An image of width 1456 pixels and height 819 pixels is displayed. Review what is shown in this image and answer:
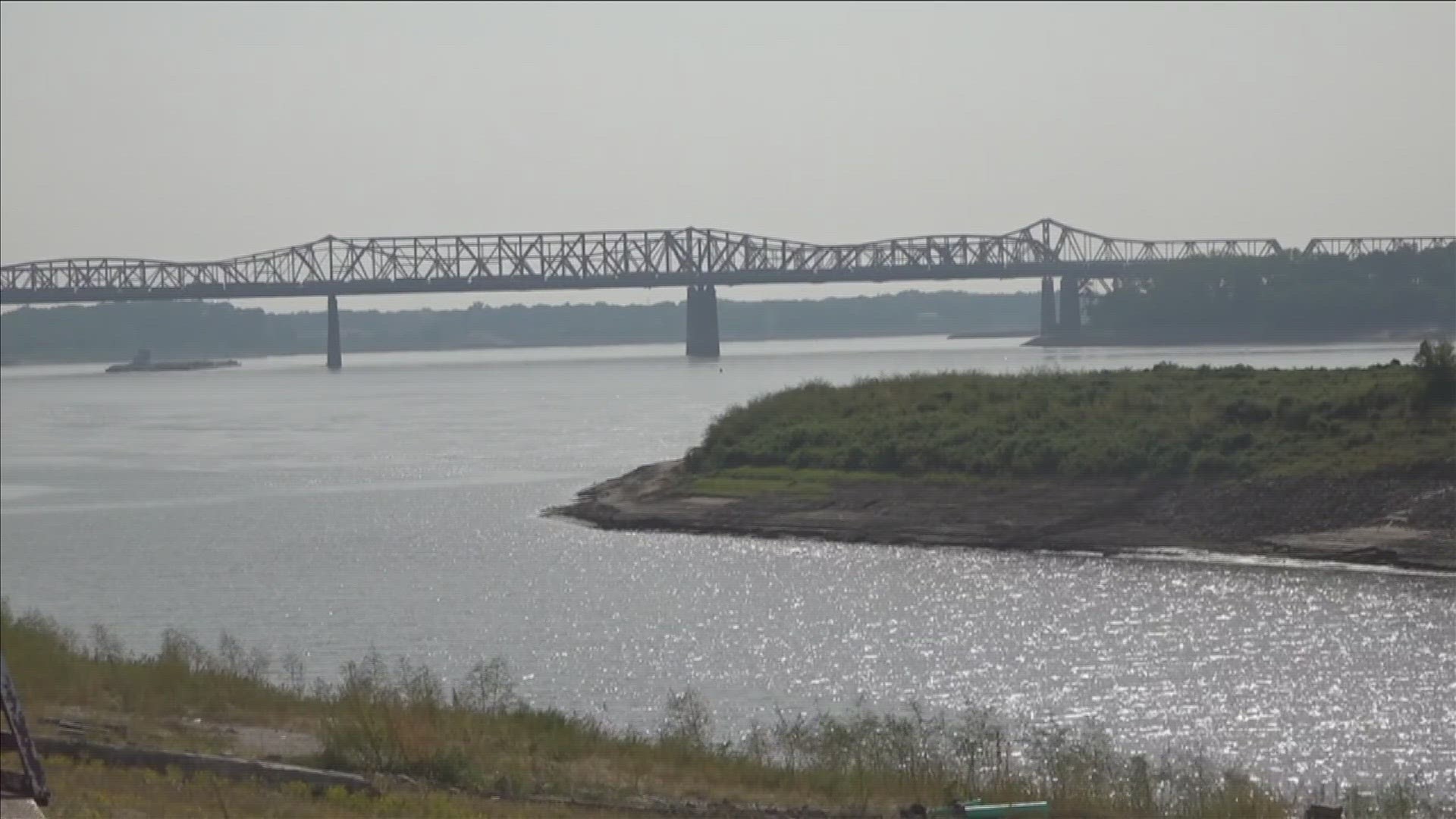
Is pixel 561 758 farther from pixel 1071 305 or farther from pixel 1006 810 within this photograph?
pixel 1071 305

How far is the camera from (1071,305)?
479ft

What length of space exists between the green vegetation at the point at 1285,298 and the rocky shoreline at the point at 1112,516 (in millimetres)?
26956

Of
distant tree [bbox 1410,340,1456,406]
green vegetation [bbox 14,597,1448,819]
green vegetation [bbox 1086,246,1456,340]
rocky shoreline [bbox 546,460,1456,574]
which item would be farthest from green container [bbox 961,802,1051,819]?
green vegetation [bbox 1086,246,1456,340]

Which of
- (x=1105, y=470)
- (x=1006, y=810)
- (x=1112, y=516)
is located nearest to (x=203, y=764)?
(x=1006, y=810)

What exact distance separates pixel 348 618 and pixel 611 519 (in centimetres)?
1392

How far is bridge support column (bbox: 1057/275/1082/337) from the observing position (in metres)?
145

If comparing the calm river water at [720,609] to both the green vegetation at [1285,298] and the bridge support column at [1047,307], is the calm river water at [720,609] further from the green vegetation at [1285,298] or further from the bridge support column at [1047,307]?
the bridge support column at [1047,307]

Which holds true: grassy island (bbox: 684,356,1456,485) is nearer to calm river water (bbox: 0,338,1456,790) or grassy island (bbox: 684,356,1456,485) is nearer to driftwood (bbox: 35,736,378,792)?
calm river water (bbox: 0,338,1456,790)

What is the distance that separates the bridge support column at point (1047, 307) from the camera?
149 m

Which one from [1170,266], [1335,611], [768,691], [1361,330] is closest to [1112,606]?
[1335,611]

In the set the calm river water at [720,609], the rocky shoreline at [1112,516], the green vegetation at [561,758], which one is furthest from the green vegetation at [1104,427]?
the green vegetation at [561,758]

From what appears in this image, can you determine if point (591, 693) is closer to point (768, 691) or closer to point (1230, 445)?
point (768, 691)

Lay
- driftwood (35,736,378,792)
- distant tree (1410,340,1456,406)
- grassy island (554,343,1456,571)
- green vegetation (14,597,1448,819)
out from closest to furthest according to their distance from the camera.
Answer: green vegetation (14,597,1448,819)
driftwood (35,736,378,792)
grassy island (554,343,1456,571)
distant tree (1410,340,1456,406)

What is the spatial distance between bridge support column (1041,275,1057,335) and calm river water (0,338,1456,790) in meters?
91.7
